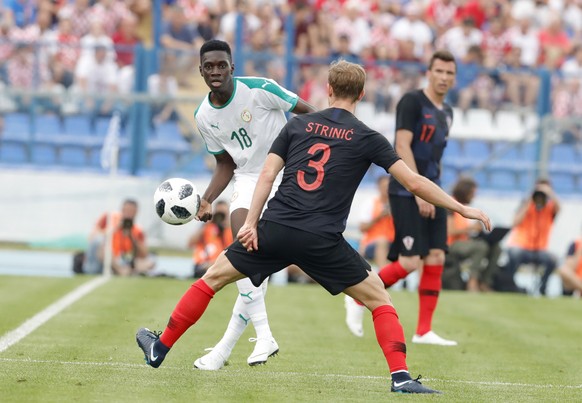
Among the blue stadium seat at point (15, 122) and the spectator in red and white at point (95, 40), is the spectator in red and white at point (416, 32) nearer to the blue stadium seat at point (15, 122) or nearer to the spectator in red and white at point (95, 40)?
the spectator in red and white at point (95, 40)

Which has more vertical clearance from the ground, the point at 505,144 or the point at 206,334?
the point at 505,144

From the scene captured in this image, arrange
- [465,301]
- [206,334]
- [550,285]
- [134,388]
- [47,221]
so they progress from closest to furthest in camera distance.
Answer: [134,388] < [206,334] < [465,301] < [47,221] < [550,285]

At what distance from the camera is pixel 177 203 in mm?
7902

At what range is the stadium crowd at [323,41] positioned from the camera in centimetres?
1942

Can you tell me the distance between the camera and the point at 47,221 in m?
19.2

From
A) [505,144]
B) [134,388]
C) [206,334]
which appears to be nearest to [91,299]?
[206,334]

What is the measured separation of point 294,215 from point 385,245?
34.8 ft

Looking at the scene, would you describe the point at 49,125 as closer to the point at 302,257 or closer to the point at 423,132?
the point at 423,132

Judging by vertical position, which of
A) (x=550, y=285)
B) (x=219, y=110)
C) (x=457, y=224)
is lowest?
(x=550, y=285)

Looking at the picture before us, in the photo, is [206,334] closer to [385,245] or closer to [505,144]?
[385,245]

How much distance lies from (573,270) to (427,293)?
7.85 meters

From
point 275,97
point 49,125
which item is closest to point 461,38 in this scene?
point 49,125

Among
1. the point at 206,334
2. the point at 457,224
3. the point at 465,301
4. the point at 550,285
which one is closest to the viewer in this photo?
the point at 206,334

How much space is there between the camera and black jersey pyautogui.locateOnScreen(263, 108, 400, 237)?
686 centimetres
